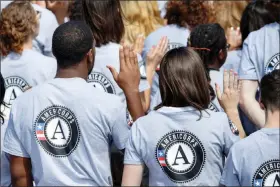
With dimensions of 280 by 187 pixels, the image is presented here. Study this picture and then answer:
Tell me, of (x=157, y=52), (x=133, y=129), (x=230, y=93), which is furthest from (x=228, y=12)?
(x=133, y=129)

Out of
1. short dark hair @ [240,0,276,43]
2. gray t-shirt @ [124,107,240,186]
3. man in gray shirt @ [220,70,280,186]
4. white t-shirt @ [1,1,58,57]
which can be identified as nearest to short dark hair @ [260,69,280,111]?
man in gray shirt @ [220,70,280,186]

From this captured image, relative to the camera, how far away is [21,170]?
4754 mm

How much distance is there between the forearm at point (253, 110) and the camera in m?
5.45

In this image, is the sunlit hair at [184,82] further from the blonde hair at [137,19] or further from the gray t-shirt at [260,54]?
the blonde hair at [137,19]

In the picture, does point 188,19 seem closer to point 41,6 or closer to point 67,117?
point 41,6

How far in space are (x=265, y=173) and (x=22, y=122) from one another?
1.46 meters

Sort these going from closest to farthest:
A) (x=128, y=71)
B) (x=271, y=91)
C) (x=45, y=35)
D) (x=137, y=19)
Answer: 1. (x=271, y=91)
2. (x=128, y=71)
3. (x=45, y=35)
4. (x=137, y=19)

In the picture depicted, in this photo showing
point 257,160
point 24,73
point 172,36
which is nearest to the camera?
point 257,160

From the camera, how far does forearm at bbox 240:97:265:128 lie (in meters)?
5.45

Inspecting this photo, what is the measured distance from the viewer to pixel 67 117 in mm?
4605

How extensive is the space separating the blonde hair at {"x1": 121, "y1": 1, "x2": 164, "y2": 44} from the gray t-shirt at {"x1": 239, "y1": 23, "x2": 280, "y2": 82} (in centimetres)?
202

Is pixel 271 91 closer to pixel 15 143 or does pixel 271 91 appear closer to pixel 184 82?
pixel 184 82

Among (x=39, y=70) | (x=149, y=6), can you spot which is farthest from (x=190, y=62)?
(x=149, y=6)

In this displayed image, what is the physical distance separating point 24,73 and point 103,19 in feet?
2.34
